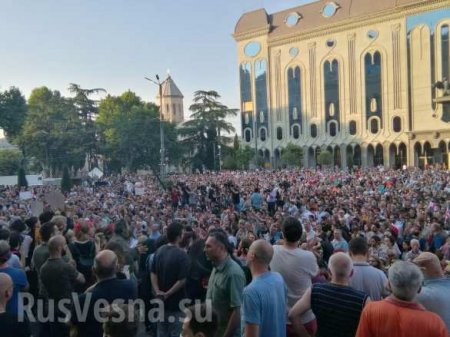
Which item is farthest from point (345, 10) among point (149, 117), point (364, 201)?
point (364, 201)

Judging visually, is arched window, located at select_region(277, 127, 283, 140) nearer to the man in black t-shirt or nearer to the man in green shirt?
the man in black t-shirt

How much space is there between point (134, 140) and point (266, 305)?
185 feet

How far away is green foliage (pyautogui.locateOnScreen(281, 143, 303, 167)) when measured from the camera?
2408 inches

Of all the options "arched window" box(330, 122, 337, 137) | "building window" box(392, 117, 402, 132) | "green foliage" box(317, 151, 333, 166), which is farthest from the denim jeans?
"arched window" box(330, 122, 337, 137)

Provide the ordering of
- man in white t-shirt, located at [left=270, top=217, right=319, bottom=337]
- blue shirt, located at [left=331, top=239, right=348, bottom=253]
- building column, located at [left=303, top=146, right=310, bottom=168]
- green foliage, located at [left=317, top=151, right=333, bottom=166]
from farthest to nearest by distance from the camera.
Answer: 1. building column, located at [left=303, top=146, right=310, bottom=168]
2. green foliage, located at [left=317, top=151, right=333, bottom=166]
3. blue shirt, located at [left=331, top=239, right=348, bottom=253]
4. man in white t-shirt, located at [left=270, top=217, right=319, bottom=337]

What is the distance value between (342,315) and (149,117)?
192 feet

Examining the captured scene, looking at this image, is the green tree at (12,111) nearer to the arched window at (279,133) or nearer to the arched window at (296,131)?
the arched window at (279,133)

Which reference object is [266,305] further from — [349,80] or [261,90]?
[261,90]

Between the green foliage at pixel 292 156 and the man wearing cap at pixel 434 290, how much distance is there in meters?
57.4

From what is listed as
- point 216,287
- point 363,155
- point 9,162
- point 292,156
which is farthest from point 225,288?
point 9,162

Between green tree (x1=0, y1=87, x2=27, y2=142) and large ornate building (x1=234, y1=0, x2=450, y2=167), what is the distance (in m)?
30.2

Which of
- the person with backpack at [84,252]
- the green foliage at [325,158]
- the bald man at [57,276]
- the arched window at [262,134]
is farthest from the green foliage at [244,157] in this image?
the bald man at [57,276]

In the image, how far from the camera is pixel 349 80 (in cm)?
6112

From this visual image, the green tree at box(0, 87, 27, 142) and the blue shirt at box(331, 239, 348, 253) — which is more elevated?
the green tree at box(0, 87, 27, 142)
